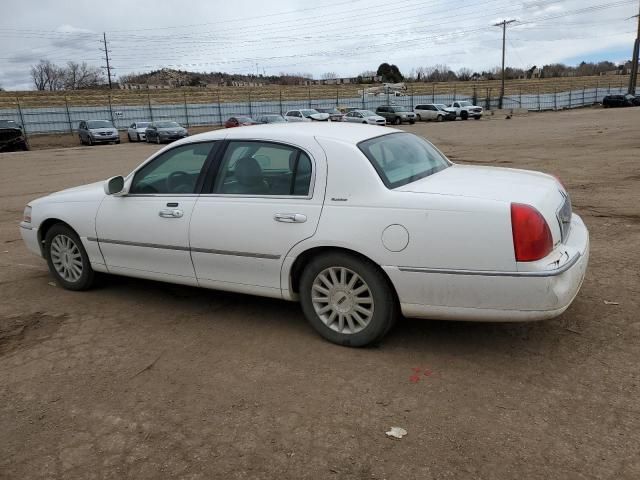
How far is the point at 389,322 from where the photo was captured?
3.61m

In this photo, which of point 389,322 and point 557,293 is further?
point 389,322

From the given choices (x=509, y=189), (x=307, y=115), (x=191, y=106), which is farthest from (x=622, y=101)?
(x=509, y=189)

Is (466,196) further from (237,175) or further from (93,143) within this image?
(93,143)

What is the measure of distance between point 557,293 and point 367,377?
1229mm

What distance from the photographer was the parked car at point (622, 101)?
50.9 metres

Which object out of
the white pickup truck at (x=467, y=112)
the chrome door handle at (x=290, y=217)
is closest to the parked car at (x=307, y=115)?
the white pickup truck at (x=467, y=112)

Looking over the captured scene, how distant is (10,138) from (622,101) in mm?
50522

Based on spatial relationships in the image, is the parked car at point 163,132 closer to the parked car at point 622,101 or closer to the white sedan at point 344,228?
the white sedan at point 344,228

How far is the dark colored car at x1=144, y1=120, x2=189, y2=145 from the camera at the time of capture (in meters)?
31.2

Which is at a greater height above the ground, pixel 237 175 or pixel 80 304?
pixel 237 175

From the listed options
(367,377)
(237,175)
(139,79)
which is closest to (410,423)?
(367,377)

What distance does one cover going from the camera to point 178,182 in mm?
4426

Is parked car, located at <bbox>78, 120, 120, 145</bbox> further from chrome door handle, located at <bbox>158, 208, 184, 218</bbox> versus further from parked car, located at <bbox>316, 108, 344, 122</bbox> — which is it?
chrome door handle, located at <bbox>158, 208, 184, 218</bbox>

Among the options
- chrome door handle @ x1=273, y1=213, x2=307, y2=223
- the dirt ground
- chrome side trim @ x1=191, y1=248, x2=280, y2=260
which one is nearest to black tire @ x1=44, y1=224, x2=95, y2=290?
the dirt ground
